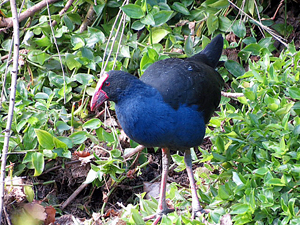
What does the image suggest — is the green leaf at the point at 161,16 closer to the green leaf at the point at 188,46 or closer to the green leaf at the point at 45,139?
the green leaf at the point at 188,46

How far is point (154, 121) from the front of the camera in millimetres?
3137

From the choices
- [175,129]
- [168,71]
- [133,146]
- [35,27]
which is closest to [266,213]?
[175,129]

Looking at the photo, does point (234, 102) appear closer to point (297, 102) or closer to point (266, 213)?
point (297, 102)

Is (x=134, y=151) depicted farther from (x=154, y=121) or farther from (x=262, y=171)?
(x=262, y=171)

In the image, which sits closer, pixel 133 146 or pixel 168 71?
pixel 168 71

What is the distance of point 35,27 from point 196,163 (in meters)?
1.99

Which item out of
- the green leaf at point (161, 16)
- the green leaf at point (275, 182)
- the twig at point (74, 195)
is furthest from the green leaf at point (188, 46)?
the green leaf at point (275, 182)

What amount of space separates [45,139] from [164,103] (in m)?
1.07

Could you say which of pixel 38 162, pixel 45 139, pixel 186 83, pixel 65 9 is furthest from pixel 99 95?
pixel 65 9

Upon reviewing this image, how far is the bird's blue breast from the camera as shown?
313 centimetres

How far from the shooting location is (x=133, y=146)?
416cm

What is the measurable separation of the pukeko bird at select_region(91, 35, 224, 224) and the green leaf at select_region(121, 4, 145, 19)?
635 mm

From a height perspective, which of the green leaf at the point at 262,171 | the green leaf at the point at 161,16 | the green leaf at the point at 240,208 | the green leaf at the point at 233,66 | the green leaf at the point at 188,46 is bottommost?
the green leaf at the point at 240,208

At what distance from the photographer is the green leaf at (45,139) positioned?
3643mm
